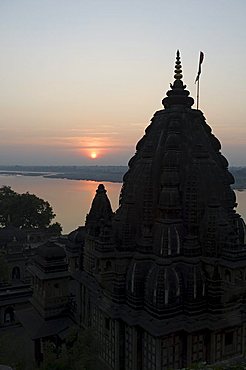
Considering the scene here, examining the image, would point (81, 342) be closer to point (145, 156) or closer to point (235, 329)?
point (235, 329)

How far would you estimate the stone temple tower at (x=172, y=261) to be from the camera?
16219 millimetres

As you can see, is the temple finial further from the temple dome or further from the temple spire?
the temple dome

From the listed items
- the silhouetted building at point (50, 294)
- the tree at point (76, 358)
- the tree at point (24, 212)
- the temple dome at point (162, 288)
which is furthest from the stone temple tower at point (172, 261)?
the tree at point (24, 212)

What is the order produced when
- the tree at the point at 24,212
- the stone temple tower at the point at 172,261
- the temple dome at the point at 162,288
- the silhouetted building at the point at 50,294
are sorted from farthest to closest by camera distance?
1. the tree at the point at 24,212
2. the silhouetted building at the point at 50,294
3. the stone temple tower at the point at 172,261
4. the temple dome at the point at 162,288

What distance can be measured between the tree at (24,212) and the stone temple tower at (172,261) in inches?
1334

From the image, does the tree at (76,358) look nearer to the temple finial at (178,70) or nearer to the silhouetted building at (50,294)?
the silhouetted building at (50,294)

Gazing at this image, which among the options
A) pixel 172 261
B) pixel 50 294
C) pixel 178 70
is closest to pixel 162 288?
pixel 172 261

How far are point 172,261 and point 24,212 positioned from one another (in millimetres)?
39022

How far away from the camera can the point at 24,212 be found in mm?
52469

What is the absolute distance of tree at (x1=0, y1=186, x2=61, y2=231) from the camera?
5203 cm

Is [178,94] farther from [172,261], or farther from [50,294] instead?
[50,294]

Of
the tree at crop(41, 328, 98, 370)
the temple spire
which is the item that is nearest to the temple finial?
the temple spire

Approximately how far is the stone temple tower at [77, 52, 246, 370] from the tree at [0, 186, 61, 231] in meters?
33.9

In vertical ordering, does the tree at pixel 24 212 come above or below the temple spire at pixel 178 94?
below
